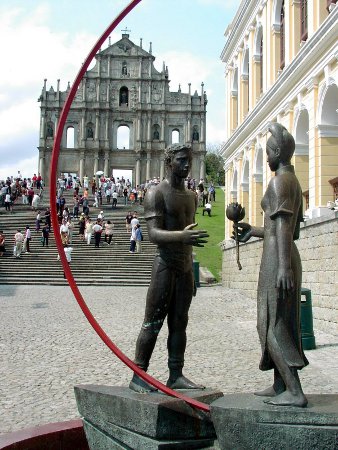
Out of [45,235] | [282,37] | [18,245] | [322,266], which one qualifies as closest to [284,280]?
[322,266]

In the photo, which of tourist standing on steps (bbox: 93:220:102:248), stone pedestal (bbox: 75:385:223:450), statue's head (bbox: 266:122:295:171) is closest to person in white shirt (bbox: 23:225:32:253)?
tourist standing on steps (bbox: 93:220:102:248)

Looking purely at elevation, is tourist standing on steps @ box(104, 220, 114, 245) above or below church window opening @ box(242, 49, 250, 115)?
below

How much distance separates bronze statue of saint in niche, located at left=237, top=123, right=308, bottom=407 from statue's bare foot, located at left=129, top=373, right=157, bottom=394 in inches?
33.8

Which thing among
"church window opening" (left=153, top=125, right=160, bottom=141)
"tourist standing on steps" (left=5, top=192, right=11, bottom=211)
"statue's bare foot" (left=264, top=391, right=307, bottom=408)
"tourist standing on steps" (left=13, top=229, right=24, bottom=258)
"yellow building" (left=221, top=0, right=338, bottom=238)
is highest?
"church window opening" (left=153, top=125, right=160, bottom=141)

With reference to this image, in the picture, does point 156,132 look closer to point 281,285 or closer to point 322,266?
point 322,266

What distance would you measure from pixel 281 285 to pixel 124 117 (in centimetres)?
6870

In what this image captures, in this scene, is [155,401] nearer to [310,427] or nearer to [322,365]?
[310,427]

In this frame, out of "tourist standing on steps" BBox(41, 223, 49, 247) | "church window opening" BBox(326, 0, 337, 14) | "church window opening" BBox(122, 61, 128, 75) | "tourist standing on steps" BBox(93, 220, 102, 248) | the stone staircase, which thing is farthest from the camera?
"church window opening" BBox(122, 61, 128, 75)

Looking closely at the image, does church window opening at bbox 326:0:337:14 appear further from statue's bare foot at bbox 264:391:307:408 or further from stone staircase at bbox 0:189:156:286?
statue's bare foot at bbox 264:391:307:408

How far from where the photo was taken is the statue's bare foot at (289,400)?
11.7 ft

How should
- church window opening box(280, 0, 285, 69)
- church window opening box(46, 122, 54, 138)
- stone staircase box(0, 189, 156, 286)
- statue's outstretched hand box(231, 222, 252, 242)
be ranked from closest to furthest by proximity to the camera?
statue's outstretched hand box(231, 222, 252, 242)
church window opening box(280, 0, 285, 69)
stone staircase box(0, 189, 156, 286)
church window opening box(46, 122, 54, 138)

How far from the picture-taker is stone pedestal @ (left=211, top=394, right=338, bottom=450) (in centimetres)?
339

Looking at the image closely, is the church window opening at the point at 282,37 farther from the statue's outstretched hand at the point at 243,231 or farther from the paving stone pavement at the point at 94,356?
the statue's outstretched hand at the point at 243,231

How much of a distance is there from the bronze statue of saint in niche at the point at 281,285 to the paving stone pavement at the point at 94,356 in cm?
263
